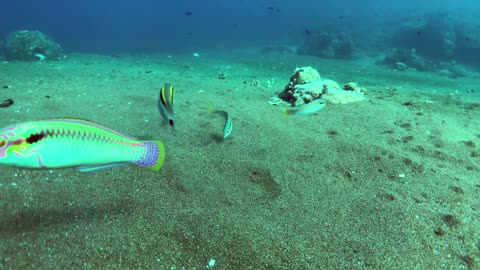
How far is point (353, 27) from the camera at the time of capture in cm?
4212

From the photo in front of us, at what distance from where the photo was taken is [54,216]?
8.95ft

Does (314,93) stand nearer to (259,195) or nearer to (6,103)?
(259,195)

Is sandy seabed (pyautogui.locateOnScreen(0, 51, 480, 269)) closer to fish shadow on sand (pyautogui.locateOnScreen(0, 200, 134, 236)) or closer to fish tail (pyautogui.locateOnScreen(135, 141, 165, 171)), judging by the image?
fish shadow on sand (pyautogui.locateOnScreen(0, 200, 134, 236))

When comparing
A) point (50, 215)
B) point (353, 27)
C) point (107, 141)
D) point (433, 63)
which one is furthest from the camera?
point (353, 27)

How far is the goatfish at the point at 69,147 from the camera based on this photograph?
1607 millimetres

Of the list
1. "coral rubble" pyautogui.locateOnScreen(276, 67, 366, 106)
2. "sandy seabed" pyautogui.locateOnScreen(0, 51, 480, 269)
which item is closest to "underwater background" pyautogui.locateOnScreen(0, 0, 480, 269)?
"sandy seabed" pyautogui.locateOnScreen(0, 51, 480, 269)

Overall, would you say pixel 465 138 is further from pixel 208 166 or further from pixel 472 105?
pixel 208 166

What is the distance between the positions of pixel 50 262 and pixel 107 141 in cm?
134

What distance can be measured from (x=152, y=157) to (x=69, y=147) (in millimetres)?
551

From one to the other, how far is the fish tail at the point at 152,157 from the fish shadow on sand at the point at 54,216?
1.24m

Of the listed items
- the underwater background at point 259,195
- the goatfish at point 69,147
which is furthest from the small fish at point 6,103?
the goatfish at point 69,147

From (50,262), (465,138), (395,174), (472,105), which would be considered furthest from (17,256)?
(472,105)

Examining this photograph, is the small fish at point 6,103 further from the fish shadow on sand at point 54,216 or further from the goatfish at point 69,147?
the goatfish at point 69,147

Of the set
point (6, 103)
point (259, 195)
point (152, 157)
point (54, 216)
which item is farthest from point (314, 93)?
point (6, 103)
